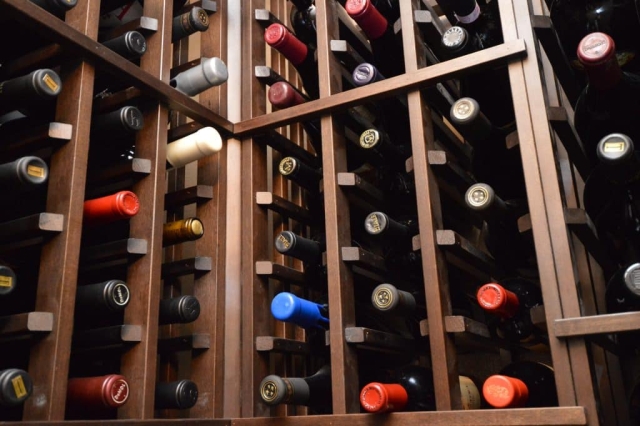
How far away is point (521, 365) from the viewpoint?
33.3 inches

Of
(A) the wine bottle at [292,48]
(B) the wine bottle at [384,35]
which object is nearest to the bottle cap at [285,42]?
(A) the wine bottle at [292,48]

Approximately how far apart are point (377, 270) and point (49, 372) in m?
0.45

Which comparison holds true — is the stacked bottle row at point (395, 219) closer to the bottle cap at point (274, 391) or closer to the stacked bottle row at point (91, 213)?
the bottle cap at point (274, 391)

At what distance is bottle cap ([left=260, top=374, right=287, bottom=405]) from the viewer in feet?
2.45

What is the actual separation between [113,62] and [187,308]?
1.06ft

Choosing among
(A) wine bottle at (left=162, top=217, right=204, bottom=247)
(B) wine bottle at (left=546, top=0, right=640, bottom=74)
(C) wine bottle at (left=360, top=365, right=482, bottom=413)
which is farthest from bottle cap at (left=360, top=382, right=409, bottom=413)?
(B) wine bottle at (left=546, top=0, right=640, bottom=74)

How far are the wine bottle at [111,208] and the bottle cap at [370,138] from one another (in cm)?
33

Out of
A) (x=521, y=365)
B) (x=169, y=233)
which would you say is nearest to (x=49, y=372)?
(x=169, y=233)

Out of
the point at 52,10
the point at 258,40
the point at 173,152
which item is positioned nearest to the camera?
the point at 52,10

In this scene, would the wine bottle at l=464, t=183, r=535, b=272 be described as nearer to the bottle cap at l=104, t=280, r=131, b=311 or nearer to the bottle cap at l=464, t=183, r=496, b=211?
the bottle cap at l=464, t=183, r=496, b=211

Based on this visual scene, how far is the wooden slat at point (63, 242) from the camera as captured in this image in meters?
0.66

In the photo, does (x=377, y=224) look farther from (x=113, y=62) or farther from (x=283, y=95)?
(x=113, y=62)

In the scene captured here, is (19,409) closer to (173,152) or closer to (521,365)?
(173,152)

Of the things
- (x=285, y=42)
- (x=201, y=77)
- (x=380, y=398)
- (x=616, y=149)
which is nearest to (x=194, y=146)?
(x=201, y=77)
